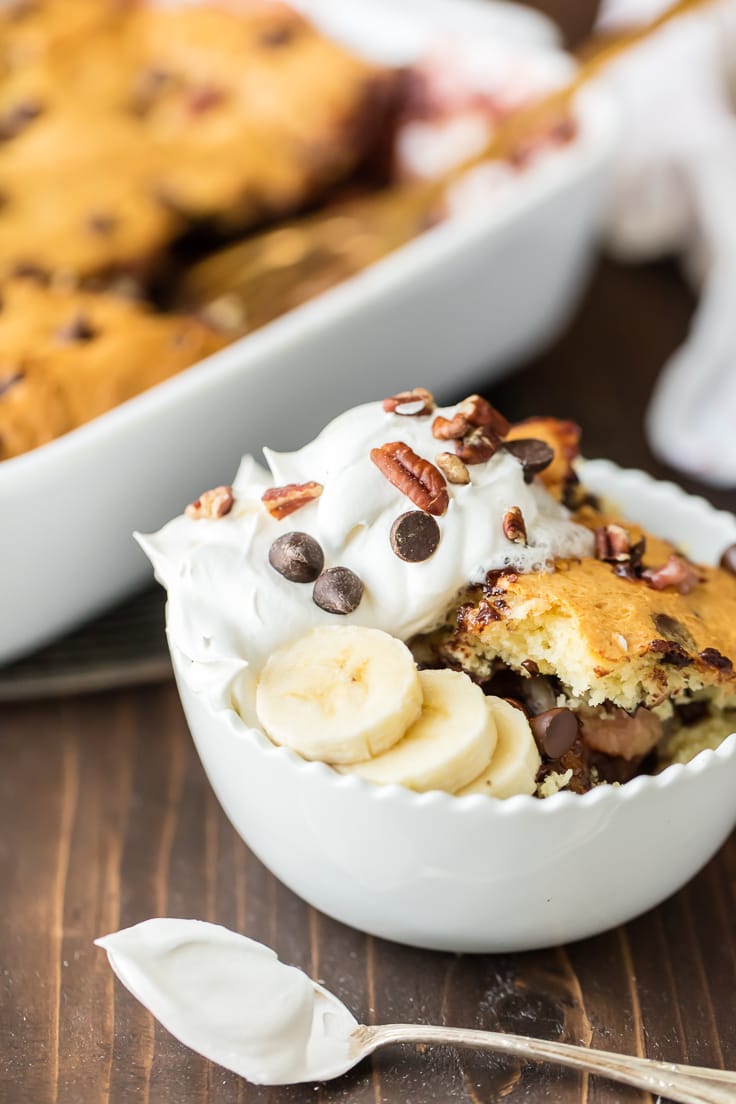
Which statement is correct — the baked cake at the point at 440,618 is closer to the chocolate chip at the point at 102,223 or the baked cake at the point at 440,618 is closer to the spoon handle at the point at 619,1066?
the spoon handle at the point at 619,1066

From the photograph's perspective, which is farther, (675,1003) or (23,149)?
(23,149)

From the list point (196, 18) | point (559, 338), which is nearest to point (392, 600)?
point (559, 338)

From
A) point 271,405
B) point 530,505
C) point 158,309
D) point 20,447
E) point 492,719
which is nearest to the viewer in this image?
point 492,719

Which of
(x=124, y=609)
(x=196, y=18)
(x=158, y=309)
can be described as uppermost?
(x=196, y=18)

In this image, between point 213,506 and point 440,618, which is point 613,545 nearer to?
point 440,618

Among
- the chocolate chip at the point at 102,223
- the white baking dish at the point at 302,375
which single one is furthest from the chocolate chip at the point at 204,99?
the white baking dish at the point at 302,375

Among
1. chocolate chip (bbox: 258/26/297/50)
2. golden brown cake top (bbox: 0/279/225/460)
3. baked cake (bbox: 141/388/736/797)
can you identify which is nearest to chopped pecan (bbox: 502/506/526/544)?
baked cake (bbox: 141/388/736/797)

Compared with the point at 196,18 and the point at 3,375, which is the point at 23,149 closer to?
the point at 196,18

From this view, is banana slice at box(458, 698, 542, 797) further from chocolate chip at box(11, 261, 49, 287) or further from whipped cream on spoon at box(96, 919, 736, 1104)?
chocolate chip at box(11, 261, 49, 287)

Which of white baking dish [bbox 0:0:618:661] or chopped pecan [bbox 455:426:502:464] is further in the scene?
white baking dish [bbox 0:0:618:661]
